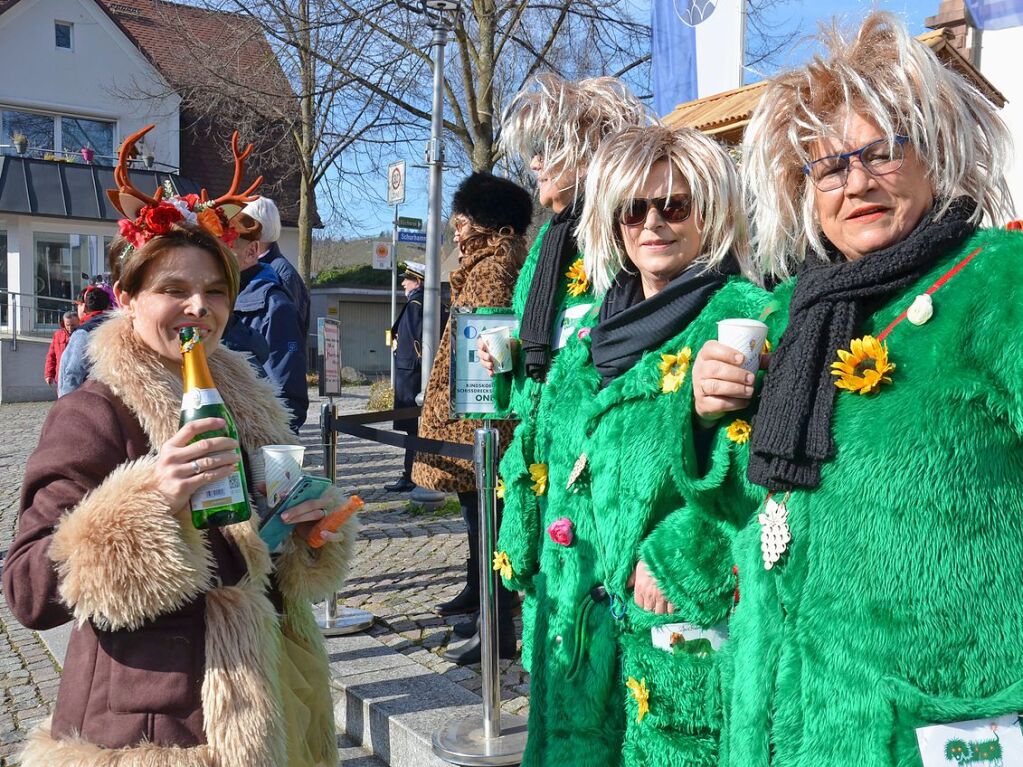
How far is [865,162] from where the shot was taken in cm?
171

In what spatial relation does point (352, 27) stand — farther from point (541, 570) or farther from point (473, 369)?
point (541, 570)

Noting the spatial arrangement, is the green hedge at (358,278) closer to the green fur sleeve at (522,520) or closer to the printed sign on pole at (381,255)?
the printed sign on pole at (381,255)

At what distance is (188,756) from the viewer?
77.1 inches

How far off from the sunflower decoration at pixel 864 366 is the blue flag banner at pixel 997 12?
814cm

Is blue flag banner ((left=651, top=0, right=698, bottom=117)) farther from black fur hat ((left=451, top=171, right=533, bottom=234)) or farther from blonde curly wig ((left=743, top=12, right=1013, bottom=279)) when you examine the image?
blonde curly wig ((left=743, top=12, right=1013, bottom=279))

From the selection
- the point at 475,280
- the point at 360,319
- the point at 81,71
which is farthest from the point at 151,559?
the point at 360,319

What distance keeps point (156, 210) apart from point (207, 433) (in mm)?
604

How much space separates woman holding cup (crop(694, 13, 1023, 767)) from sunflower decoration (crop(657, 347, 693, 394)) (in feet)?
0.74

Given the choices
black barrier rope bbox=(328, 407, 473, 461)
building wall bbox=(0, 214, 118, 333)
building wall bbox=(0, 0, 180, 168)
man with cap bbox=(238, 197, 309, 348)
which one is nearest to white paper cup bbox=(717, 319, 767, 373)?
black barrier rope bbox=(328, 407, 473, 461)

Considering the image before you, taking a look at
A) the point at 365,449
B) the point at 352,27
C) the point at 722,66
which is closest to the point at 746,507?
the point at 722,66

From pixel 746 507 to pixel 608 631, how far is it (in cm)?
52

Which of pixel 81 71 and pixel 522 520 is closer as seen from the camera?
pixel 522 520

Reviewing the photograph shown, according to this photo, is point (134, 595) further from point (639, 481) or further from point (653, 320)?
point (653, 320)

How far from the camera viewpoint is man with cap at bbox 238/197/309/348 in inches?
154
